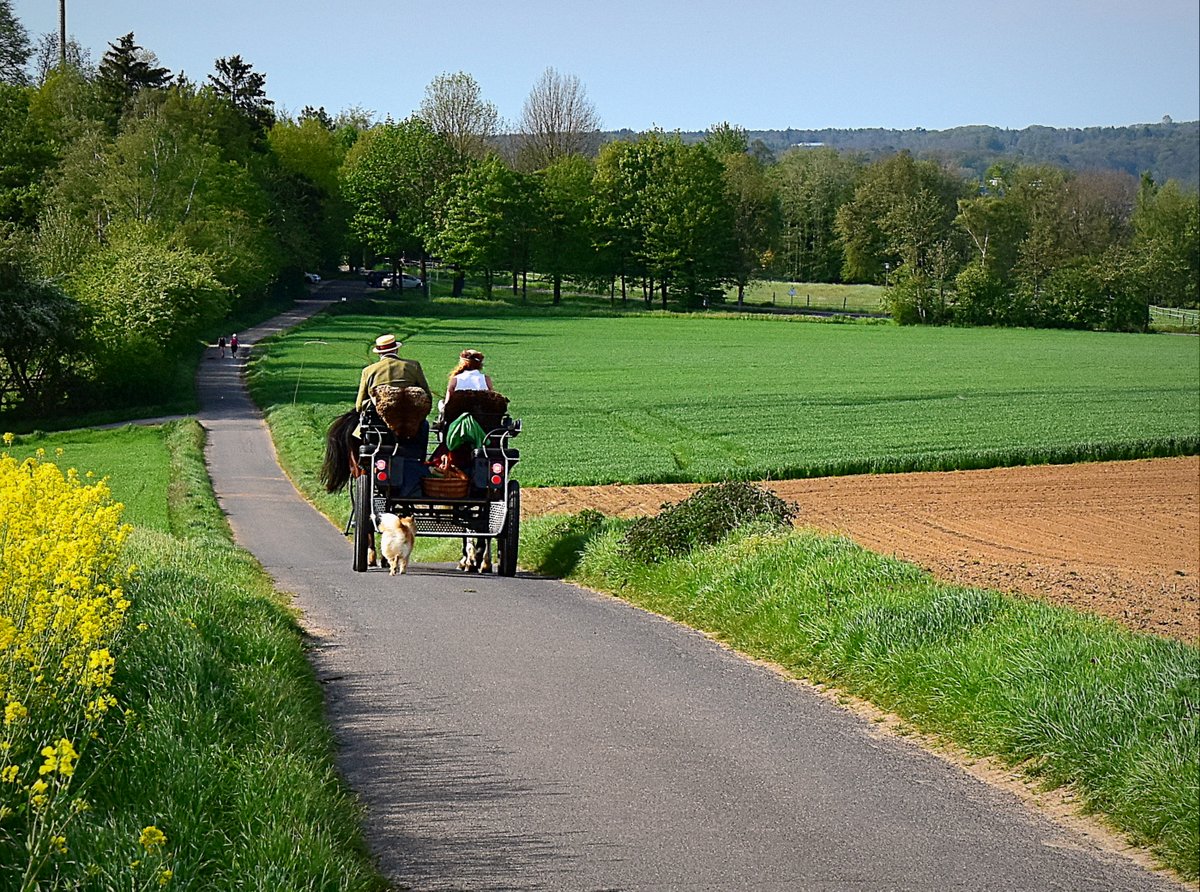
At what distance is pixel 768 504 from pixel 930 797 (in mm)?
7338

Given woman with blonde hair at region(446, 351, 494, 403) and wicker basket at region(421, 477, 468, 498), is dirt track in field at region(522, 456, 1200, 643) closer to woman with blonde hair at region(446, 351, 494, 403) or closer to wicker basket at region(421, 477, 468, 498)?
wicker basket at region(421, 477, 468, 498)

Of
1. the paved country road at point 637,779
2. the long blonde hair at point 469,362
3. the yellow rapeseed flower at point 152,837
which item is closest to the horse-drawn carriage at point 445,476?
the long blonde hair at point 469,362

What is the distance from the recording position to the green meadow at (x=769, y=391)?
35.0m

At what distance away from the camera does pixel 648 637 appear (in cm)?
954

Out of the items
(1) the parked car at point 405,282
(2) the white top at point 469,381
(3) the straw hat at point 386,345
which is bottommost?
(2) the white top at point 469,381

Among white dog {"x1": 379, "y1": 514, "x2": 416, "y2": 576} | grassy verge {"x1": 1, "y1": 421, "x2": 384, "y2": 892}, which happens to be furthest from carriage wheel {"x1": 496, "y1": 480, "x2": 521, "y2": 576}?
grassy verge {"x1": 1, "y1": 421, "x2": 384, "y2": 892}

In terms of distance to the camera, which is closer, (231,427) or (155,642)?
(155,642)

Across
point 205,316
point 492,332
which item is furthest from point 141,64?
point 205,316

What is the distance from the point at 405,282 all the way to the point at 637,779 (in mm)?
112068

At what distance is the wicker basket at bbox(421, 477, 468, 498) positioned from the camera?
1384 cm

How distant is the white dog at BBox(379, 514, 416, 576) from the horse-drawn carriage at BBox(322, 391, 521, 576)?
0.67ft

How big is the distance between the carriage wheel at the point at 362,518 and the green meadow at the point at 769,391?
1679 centimetres

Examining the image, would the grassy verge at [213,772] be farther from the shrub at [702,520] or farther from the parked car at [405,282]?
the parked car at [405,282]

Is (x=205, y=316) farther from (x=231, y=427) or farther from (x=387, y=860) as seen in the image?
(x=387, y=860)
